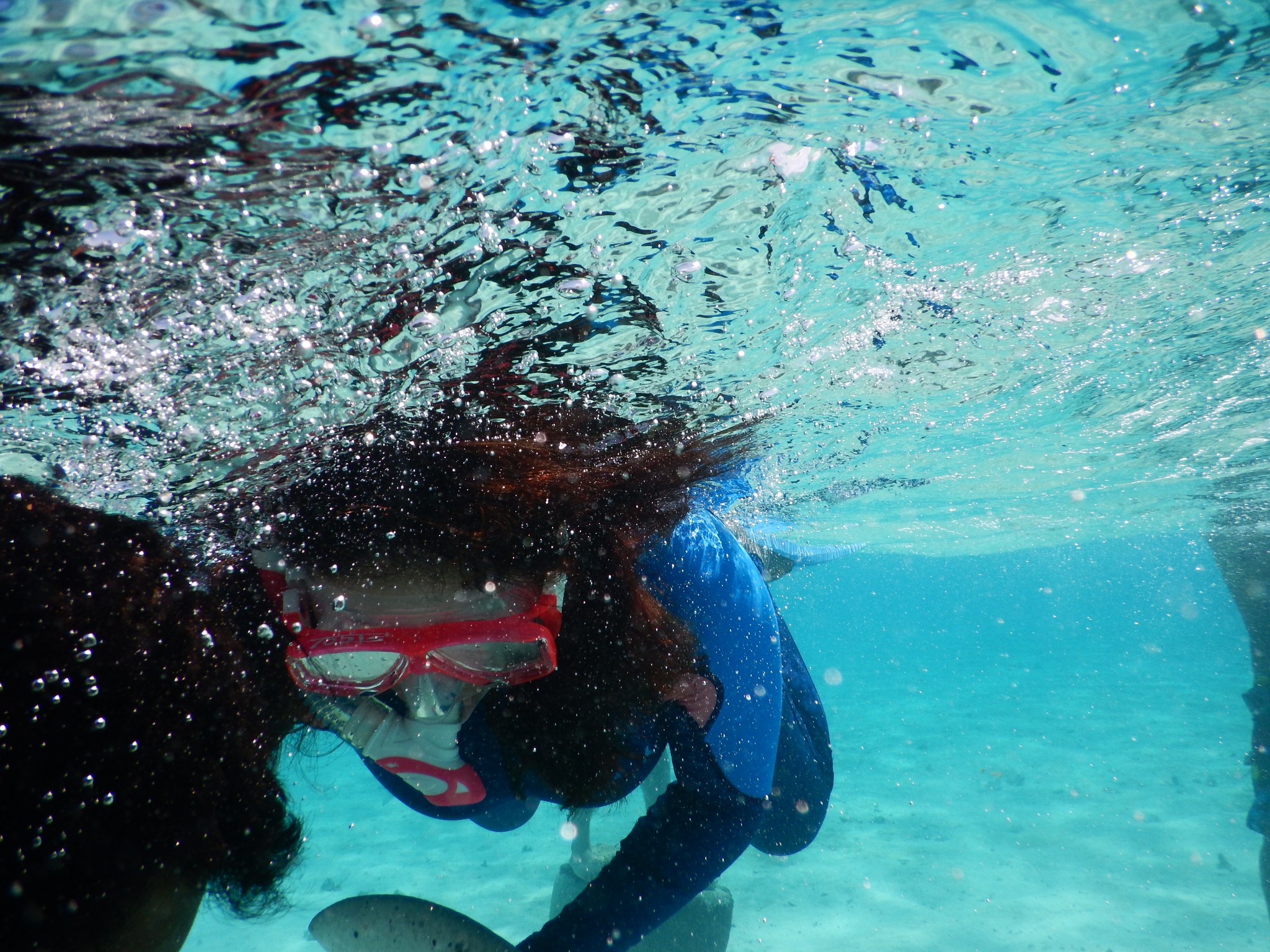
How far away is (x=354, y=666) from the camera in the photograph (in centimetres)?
374

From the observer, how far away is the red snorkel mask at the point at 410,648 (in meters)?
3.60

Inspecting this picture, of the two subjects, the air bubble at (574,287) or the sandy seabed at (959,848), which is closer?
the air bubble at (574,287)

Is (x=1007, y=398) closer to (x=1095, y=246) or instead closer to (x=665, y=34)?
(x=1095, y=246)

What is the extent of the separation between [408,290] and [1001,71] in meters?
3.31

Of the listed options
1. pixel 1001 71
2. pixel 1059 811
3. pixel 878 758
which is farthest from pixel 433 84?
pixel 878 758

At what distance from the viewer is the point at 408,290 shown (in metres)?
3.64

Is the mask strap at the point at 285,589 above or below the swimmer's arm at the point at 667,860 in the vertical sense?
above

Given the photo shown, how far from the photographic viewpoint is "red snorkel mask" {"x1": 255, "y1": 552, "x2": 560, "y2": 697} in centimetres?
360

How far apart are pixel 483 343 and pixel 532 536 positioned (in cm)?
138

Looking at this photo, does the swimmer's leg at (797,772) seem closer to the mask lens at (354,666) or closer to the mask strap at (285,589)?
the mask lens at (354,666)

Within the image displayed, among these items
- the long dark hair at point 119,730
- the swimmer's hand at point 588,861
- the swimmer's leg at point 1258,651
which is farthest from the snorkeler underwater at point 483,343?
the swimmer's leg at point 1258,651

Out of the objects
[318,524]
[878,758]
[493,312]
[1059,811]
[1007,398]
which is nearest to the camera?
[493,312]

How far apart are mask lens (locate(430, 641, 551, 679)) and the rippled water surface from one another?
1.97 m

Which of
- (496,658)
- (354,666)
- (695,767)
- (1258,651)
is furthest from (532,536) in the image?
(1258,651)
